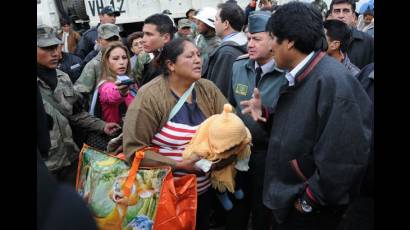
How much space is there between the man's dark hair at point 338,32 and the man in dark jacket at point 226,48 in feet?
2.85

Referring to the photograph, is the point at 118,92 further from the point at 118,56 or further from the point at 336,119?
the point at 336,119

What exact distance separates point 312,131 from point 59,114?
226 centimetres

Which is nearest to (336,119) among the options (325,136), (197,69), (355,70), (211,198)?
(325,136)

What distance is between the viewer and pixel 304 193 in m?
2.44

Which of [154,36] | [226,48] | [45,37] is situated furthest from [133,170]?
[154,36]

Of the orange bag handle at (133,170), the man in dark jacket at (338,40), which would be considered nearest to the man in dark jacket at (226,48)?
the man in dark jacket at (338,40)

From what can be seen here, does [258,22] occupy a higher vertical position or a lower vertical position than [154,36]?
higher

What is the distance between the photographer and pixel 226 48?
4352mm

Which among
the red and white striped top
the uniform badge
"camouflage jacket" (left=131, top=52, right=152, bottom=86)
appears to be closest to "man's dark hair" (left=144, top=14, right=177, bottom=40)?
"camouflage jacket" (left=131, top=52, right=152, bottom=86)

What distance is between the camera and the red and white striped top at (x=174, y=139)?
305 cm

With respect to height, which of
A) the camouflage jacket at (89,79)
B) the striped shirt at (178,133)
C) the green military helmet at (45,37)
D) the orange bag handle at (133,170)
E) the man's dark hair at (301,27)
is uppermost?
the man's dark hair at (301,27)

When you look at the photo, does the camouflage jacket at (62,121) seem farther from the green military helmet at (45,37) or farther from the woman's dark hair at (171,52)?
the woman's dark hair at (171,52)

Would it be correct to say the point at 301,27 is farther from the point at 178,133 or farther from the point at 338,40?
the point at 338,40

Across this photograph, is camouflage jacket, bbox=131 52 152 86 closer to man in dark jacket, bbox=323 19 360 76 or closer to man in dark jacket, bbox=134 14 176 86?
man in dark jacket, bbox=134 14 176 86
